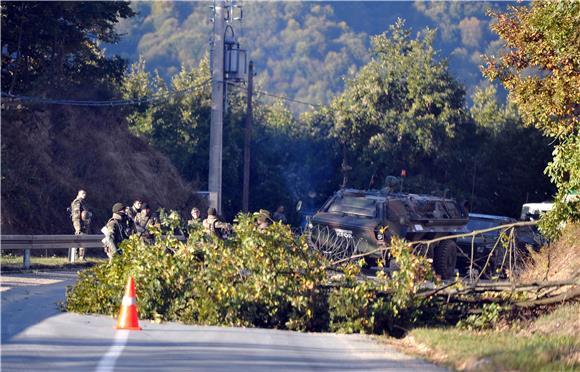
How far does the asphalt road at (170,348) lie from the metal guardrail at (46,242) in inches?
323

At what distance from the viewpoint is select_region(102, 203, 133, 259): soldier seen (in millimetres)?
17297

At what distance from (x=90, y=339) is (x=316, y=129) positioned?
40187 mm

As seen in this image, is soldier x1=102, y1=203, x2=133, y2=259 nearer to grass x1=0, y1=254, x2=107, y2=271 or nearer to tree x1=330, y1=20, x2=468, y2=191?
grass x1=0, y1=254, x2=107, y2=271

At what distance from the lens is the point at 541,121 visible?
1712 centimetres

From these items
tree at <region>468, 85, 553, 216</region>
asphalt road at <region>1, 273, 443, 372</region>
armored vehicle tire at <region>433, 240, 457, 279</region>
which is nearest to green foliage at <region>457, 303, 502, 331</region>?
asphalt road at <region>1, 273, 443, 372</region>

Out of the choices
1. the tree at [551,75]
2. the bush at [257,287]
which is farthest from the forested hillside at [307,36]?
the bush at [257,287]

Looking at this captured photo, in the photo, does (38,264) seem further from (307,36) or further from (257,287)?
(307,36)

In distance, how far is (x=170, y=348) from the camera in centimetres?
1068

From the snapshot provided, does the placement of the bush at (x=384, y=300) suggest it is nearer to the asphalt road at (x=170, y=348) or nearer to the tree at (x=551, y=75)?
the asphalt road at (x=170, y=348)

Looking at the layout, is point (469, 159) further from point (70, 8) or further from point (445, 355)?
point (445, 355)

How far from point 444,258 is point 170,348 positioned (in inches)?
553

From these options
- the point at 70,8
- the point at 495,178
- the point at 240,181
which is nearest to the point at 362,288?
the point at 70,8

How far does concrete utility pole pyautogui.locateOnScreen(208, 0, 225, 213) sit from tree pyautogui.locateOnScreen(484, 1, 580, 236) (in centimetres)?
1531

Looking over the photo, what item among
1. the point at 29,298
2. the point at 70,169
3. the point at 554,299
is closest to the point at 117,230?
the point at 29,298
